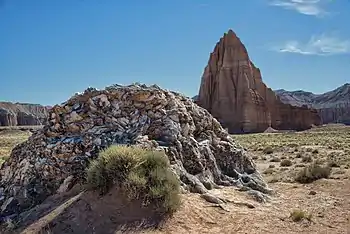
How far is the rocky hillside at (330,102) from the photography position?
134250mm

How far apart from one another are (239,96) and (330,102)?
83.5 m

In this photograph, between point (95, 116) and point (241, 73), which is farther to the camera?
point (241, 73)

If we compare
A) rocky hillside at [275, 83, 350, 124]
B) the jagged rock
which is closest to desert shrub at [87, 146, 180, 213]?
the jagged rock

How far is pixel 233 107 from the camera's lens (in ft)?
287

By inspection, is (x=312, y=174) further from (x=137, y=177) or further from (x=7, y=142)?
(x=7, y=142)

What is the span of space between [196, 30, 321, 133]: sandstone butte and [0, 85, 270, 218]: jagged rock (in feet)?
240

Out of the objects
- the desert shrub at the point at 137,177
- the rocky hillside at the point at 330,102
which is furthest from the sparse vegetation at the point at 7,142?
the rocky hillside at the point at 330,102

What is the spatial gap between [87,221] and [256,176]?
19.8ft

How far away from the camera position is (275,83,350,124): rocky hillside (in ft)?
440

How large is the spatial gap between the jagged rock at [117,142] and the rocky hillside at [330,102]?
354 ft

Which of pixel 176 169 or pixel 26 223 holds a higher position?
pixel 176 169

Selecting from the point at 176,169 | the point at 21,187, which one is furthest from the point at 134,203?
the point at 21,187

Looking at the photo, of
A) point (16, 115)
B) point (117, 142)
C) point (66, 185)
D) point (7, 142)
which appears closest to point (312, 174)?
point (117, 142)

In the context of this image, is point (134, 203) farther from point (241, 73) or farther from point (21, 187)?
point (241, 73)
